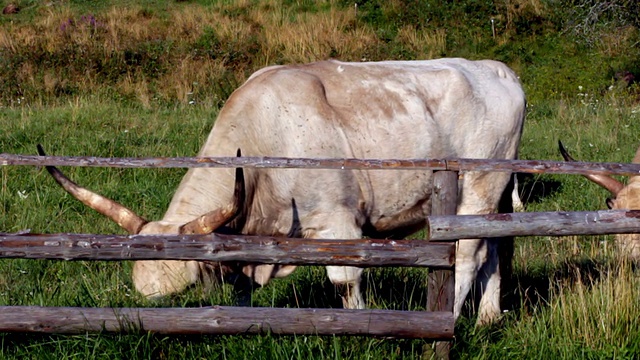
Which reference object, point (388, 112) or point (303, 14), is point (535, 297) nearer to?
point (388, 112)

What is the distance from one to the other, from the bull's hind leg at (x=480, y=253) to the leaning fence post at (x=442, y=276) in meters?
1.82

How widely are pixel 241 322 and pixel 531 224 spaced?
1619 millimetres

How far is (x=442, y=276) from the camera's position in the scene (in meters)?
4.62

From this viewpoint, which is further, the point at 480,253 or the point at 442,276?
the point at 480,253

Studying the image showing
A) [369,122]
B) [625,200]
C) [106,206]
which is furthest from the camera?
[625,200]

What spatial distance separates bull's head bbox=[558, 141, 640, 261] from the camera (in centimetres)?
664

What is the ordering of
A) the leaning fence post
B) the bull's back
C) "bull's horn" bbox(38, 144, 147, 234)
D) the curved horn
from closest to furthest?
the leaning fence post, the curved horn, "bull's horn" bbox(38, 144, 147, 234), the bull's back

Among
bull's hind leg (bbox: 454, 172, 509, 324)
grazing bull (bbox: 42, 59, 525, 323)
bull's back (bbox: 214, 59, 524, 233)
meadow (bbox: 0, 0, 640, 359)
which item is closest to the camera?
meadow (bbox: 0, 0, 640, 359)

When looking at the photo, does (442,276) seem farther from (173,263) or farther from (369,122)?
(369,122)

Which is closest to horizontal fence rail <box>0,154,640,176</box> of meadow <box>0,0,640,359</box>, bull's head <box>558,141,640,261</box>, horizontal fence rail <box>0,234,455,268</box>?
horizontal fence rail <box>0,234,455,268</box>

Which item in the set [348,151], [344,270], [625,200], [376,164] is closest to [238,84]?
[625,200]

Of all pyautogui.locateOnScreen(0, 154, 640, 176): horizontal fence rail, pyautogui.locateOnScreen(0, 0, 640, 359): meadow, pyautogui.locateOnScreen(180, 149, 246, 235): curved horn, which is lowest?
pyautogui.locateOnScreen(0, 0, 640, 359): meadow

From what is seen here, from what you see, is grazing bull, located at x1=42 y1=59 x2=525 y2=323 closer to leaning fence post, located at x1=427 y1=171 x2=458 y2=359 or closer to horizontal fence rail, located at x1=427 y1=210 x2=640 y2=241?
leaning fence post, located at x1=427 y1=171 x2=458 y2=359

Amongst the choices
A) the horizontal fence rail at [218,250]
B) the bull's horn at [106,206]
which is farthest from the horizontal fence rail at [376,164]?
the horizontal fence rail at [218,250]
